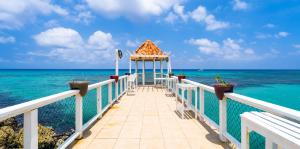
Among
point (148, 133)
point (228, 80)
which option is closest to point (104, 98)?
point (148, 133)

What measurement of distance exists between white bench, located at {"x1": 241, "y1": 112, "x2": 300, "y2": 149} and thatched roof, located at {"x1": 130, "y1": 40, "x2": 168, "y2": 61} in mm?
12257

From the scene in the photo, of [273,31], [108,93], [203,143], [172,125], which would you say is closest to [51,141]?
[108,93]

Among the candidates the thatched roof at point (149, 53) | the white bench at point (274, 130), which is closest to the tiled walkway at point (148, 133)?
the white bench at point (274, 130)

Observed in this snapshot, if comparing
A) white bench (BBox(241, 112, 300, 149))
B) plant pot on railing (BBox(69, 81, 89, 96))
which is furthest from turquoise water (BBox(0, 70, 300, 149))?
white bench (BBox(241, 112, 300, 149))

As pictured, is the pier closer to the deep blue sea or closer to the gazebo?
the deep blue sea

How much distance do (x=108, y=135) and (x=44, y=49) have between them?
78688 millimetres

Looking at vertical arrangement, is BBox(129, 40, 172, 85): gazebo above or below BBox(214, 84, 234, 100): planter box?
above

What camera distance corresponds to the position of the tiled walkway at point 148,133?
139 inches

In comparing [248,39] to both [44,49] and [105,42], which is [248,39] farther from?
[44,49]

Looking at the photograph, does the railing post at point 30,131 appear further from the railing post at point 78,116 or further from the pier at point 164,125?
the railing post at point 78,116

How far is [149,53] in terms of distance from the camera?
1468 cm

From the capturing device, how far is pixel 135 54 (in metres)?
14.3

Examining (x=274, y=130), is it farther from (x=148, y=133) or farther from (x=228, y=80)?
(x=228, y=80)

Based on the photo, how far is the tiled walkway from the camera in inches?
139
